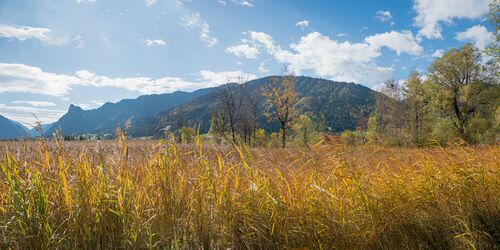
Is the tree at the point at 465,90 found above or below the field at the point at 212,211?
above

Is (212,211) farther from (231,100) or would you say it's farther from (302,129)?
(302,129)

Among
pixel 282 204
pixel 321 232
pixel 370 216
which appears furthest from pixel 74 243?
pixel 370 216

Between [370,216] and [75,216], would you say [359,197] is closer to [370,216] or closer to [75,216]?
[370,216]

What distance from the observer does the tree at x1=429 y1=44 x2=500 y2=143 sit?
30.4 metres

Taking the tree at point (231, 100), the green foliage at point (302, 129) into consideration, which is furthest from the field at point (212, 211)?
the tree at point (231, 100)

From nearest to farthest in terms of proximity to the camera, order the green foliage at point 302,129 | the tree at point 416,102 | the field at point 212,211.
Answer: the field at point 212,211
the green foliage at point 302,129
the tree at point 416,102

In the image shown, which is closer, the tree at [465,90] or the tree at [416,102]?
the tree at [465,90]

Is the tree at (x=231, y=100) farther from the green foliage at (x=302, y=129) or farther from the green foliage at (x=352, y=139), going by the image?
the green foliage at (x=352, y=139)

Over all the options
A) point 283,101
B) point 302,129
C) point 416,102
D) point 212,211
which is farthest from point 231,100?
point 212,211

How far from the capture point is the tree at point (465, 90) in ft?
99.7

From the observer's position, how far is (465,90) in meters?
30.7

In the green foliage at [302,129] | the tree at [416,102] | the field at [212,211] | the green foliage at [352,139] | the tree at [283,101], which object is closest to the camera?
the field at [212,211]

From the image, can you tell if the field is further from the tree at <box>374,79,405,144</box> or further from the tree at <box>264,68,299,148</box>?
the tree at <box>374,79,405,144</box>

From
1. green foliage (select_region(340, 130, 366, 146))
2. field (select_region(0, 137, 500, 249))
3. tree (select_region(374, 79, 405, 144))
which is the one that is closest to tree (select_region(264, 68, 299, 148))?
green foliage (select_region(340, 130, 366, 146))
